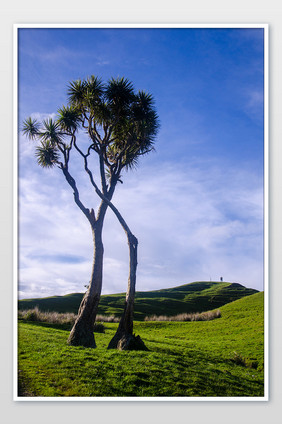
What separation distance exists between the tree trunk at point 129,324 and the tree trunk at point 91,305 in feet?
4.33

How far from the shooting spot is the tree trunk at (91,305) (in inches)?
442

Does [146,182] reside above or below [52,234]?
above

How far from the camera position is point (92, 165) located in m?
14.1

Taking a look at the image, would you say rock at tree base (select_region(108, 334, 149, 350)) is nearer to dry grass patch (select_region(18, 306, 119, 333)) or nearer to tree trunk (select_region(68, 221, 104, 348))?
tree trunk (select_region(68, 221, 104, 348))

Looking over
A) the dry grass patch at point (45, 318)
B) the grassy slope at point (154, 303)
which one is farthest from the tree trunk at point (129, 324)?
the grassy slope at point (154, 303)

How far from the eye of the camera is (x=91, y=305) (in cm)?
1186

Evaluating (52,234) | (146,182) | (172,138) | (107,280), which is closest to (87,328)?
(107,280)

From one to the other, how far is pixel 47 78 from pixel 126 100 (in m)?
3.53

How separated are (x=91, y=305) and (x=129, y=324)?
2.08 m

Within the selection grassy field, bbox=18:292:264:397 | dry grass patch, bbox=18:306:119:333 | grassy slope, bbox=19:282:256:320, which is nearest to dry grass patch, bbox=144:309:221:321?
grassy slope, bbox=19:282:256:320
